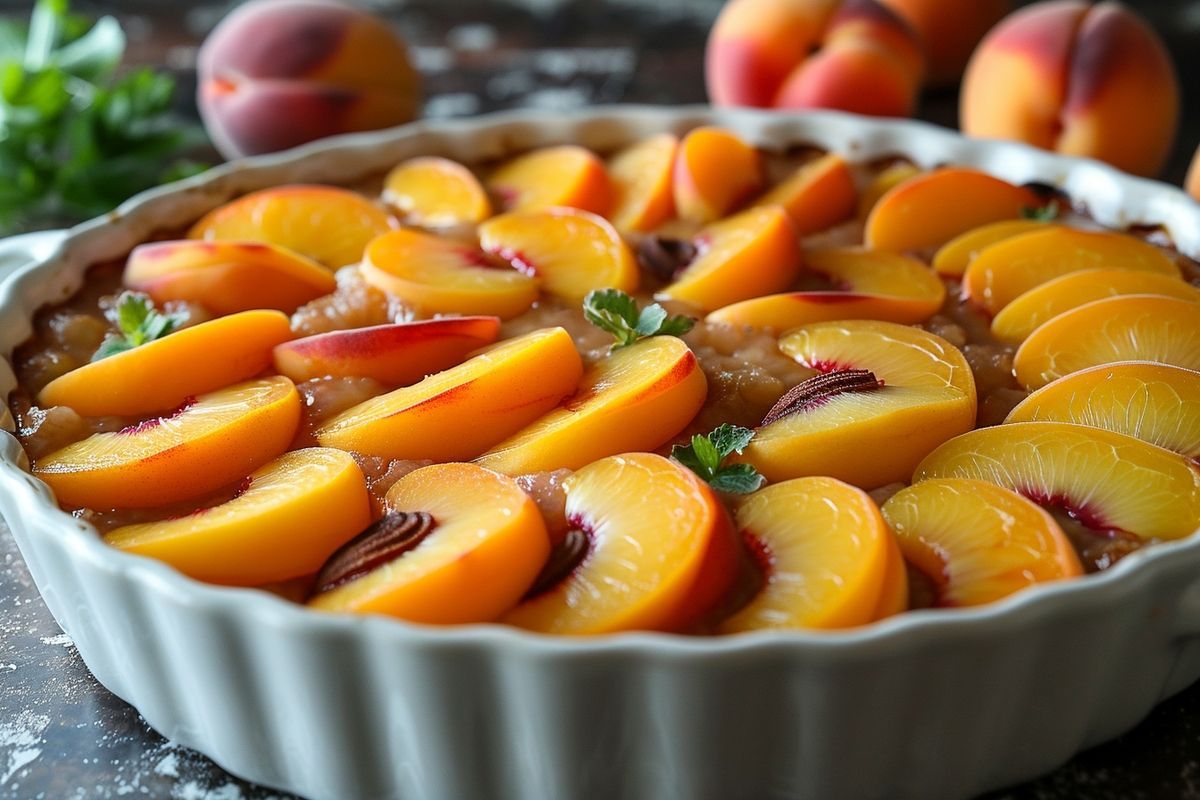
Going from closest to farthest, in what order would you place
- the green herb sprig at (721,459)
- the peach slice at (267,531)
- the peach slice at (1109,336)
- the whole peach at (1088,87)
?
the peach slice at (267,531)
the green herb sprig at (721,459)
the peach slice at (1109,336)
the whole peach at (1088,87)

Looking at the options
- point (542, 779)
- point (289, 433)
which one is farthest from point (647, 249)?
point (542, 779)

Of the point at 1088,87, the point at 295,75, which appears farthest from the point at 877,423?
the point at 295,75

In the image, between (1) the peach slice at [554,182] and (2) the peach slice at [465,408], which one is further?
(1) the peach slice at [554,182]

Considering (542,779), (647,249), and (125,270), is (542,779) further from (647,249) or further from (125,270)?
(125,270)

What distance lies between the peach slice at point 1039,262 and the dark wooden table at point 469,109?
69 centimetres

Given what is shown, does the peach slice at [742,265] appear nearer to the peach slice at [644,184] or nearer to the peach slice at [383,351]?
the peach slice at [644,184]

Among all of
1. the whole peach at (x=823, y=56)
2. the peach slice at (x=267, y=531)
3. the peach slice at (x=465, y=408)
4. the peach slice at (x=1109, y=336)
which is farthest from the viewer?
the whole peach at (x=823, y=56)

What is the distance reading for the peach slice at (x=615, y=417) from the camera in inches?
60.0

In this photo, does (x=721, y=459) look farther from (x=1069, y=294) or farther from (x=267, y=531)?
(x=1069, y=294)

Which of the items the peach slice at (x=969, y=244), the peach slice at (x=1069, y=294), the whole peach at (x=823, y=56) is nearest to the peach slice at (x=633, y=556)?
the peach slice at (x=1069, y=294)

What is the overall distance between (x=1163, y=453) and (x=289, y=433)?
106 cm

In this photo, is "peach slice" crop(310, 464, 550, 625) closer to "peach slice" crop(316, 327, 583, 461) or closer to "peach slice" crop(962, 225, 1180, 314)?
"peach slice" crop(316, 327, 583, 461)

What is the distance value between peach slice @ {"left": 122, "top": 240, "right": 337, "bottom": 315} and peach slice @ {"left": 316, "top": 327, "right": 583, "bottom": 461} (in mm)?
384

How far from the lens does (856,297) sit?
6.07 feet
